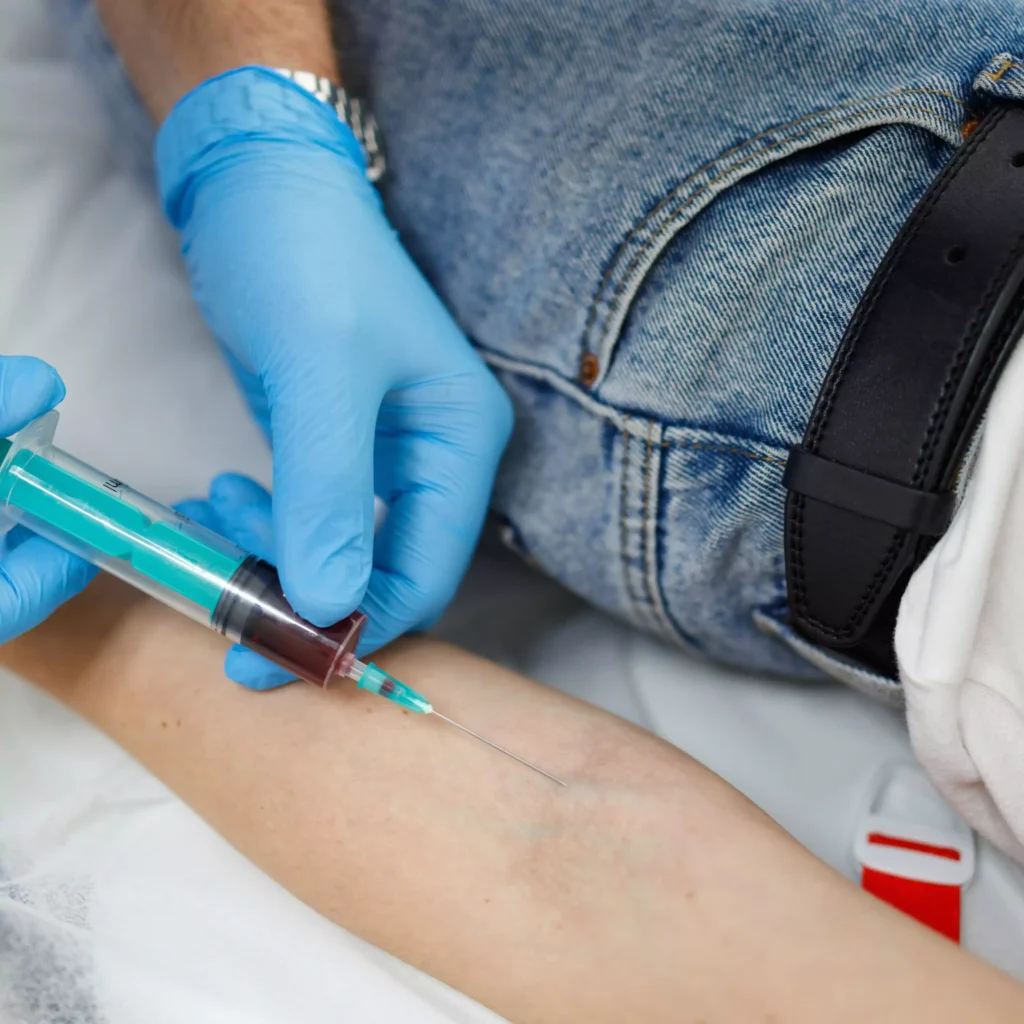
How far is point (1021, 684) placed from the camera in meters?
0.61

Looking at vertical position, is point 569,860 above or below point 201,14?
below

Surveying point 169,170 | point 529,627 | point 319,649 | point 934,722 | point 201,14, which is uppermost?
point 201,14

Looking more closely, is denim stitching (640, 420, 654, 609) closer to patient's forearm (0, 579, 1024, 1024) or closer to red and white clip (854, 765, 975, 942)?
patient's forearm (0, 579, 1024, 1024)

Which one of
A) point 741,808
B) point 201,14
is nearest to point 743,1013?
point 741,808

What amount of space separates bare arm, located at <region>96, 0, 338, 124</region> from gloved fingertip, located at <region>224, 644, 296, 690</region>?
599mm

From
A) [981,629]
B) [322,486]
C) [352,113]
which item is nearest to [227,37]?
[352,113]

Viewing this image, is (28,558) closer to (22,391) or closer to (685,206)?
(22,391)

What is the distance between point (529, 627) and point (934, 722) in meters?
0.49

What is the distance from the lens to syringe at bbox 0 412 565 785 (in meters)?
0.69

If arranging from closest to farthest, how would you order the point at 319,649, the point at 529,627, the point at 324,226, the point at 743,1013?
the point at 743,1013, the point at 319,649, the point at 324,226, the point at 529,627

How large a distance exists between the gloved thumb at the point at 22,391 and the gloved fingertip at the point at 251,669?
0.80 ft

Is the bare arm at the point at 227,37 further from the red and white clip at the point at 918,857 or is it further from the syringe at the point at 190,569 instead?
the red and white clip at the point at 918,857

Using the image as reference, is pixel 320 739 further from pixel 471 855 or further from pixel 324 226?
pixel 324 226

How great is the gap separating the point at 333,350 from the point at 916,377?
466 mm
